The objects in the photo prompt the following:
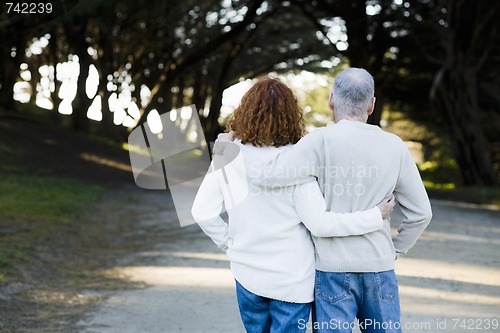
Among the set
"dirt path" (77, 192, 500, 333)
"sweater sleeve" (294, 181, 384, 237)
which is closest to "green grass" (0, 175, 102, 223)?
"dirt path" (77, 192, 500, 333)

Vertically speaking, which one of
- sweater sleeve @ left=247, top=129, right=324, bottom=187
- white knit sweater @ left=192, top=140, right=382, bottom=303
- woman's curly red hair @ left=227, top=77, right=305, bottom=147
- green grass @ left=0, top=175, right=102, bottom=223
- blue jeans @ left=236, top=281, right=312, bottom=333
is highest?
woman's curly red hair @ left=227, top=77, right=305, bottom=147

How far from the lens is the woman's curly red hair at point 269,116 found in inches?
156

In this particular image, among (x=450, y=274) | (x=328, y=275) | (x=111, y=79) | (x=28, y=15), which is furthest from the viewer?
(x=111, y=79)

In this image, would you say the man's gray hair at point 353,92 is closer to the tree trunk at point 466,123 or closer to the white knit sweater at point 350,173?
the white knit sweater at point 350,173

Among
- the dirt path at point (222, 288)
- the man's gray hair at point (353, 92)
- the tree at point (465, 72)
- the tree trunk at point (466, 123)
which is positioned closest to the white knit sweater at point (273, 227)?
the man's gray hair at point (353, 92)

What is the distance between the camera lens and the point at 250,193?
158 inches

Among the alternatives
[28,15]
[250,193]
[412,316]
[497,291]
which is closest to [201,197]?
[250,193]

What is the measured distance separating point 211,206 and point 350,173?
0.66 m

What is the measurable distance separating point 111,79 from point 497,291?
27.5 meters

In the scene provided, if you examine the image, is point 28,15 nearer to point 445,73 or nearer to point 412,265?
point 412,265

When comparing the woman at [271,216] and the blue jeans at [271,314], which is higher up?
the woman at [271,216]

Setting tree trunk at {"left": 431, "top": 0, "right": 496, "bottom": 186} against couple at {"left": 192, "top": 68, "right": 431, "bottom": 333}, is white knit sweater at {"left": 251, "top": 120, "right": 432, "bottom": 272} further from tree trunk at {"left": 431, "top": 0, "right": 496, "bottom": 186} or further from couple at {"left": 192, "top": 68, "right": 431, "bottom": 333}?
tree trunk at {"left": 431, "top": 0, "right": 496, "bottom": 186}

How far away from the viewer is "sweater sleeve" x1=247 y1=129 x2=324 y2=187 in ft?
12.7

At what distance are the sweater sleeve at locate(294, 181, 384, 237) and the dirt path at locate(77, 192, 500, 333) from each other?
9.67 ft
